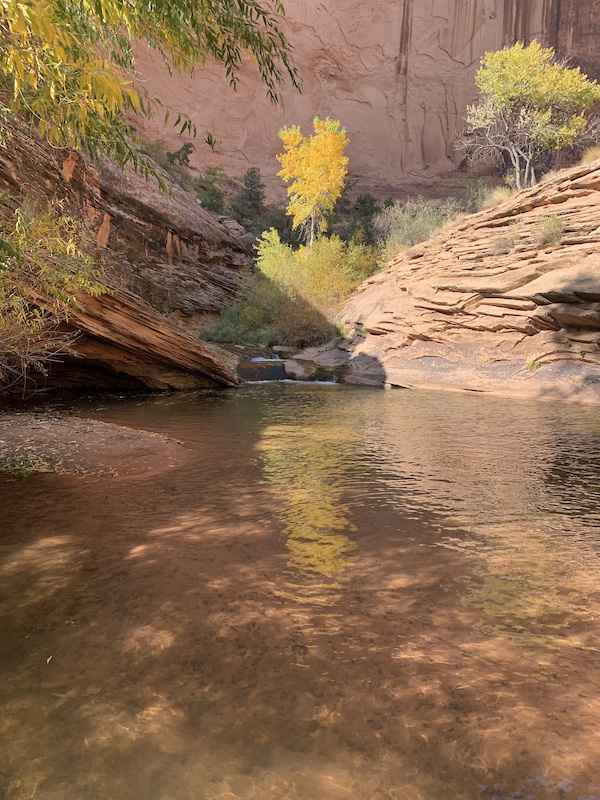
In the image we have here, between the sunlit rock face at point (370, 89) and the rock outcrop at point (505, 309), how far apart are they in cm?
2850

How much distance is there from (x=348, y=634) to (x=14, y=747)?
5.07ft

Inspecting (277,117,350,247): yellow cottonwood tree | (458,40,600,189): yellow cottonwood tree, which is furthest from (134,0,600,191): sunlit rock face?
(458,40,600,189): yellow cottonwood tree

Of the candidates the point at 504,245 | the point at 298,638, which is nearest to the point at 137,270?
the point at 504,245

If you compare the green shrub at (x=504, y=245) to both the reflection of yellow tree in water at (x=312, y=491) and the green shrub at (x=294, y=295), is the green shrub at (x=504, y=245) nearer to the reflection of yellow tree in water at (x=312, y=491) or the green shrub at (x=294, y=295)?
the green shrub at (x=294, y=295)

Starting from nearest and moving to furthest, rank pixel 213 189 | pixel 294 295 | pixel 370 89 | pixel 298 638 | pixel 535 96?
pixel 298 638 → pixel 294 295 → pixel 535 96 → pixel 213 189 → pixel 370 89

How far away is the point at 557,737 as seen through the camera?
204 centimetres

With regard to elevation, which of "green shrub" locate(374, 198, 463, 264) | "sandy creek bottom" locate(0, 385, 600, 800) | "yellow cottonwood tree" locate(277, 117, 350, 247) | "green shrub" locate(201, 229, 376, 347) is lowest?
"sandy creek bottom" locate(0, 385, 600, 800)

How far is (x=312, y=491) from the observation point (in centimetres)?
560

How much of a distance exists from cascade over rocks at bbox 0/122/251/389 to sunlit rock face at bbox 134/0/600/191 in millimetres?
21757

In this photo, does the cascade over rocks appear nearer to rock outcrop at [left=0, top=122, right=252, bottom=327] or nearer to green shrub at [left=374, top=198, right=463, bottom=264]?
rock outcrop at [left=0, top=122, right=252, bottom=327]

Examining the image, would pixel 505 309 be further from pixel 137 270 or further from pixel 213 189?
pixel 213 189

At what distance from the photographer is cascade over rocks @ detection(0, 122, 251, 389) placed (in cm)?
1045

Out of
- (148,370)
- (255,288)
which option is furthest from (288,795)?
(255,288)

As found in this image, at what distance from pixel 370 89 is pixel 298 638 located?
5314 centimetres
